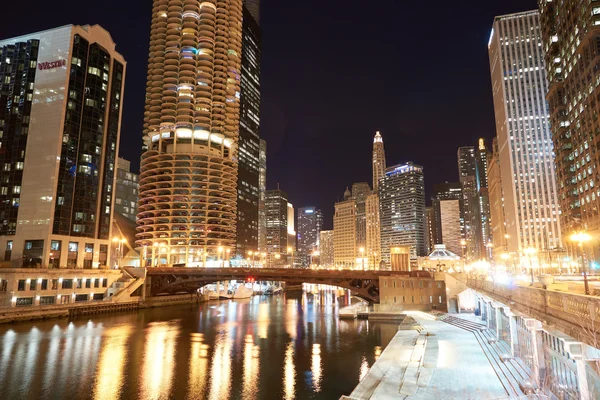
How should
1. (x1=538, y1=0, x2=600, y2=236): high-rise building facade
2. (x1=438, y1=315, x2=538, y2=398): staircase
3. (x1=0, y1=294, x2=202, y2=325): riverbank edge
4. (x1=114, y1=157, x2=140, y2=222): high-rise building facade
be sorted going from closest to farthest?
(x1=438, y1=315, x2=538, y2=398): staircase → (x1=0, y1=294, x2=202, y2=325): riverbank edge → (x1=538, y1=0, x2=600, y2=236): high-rise building facade → (x1=114, y1=157, x2=140, y2=222): high-rise building facade

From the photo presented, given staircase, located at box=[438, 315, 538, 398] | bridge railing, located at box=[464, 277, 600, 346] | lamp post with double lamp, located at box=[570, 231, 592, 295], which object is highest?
lamp post with double lamp, located at box=[570, 231, 592, 295]

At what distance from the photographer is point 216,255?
161875mm

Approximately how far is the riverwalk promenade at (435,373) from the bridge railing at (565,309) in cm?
495

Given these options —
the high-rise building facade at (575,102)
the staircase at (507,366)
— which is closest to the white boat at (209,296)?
the staircase at (507,366)

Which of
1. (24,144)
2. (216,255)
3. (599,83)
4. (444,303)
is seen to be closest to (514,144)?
(599,83)

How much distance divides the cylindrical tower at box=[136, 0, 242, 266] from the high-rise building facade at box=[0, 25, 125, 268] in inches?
1725

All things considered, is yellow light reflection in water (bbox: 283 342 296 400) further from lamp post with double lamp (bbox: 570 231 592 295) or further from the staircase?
lamp post with double lamp (bbox: 570 231 592 295)

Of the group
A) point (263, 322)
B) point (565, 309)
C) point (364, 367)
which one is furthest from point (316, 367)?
point (263, 322)

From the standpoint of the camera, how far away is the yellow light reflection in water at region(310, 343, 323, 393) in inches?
1424

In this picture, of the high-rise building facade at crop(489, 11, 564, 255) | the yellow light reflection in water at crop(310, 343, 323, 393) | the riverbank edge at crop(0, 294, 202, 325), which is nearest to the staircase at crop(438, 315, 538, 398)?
the yellow light reflection in water at crop(310, 343, 323, 393)

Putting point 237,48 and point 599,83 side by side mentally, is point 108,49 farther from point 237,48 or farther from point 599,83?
point 599,83

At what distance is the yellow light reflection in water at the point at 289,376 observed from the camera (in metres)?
33.7

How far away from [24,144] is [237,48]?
346 ft

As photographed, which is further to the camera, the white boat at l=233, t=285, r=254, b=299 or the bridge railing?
the white boat at l=233, t=285, r=254, b=299
